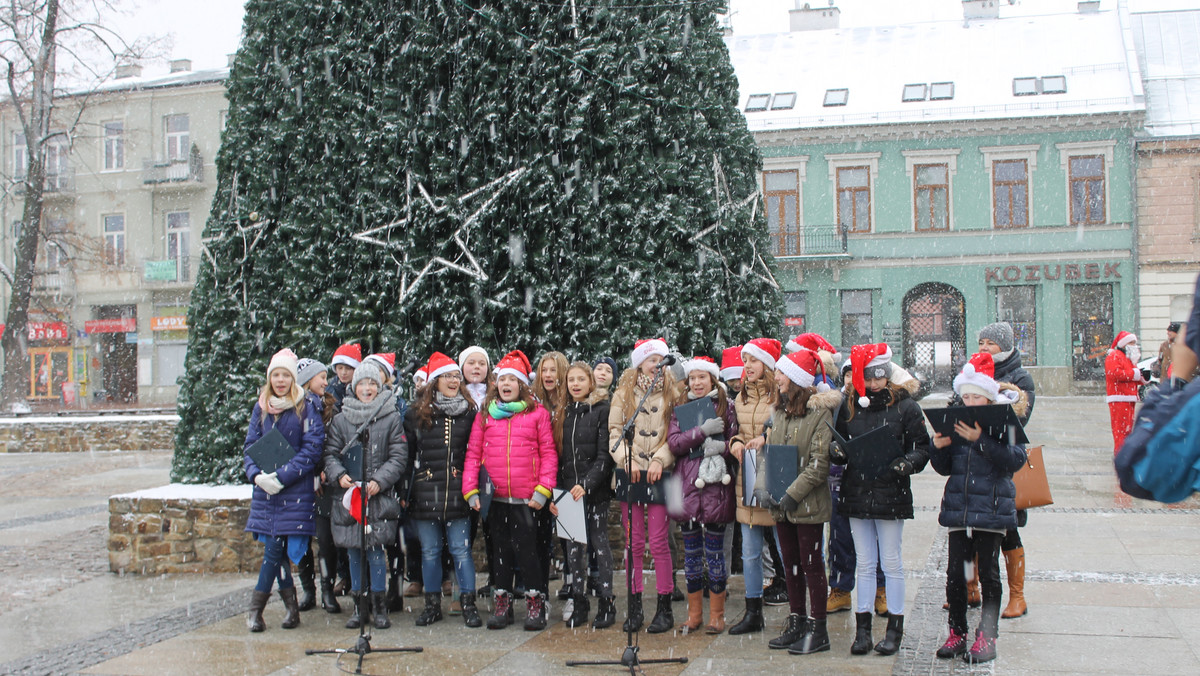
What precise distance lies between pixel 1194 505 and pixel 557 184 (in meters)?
7.41

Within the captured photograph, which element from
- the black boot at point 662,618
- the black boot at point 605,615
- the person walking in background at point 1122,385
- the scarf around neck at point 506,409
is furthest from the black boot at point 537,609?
the person walking in background at point 1122,385

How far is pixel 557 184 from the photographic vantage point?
8.22m

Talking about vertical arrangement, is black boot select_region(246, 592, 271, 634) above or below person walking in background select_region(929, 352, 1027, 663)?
below

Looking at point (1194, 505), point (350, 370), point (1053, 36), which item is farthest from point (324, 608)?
point (1053, 36)

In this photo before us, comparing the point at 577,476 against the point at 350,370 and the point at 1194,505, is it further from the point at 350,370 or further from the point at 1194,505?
the point at 1194,505

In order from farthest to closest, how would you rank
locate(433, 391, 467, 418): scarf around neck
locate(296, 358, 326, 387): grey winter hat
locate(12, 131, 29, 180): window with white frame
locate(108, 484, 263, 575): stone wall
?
locate(12, 131, 29, 180): window with white frame → locate(108, 484, 263, 575): stone wall → locate(296, 358, 326, 387): grey winter hat → locate(433, 391, 467, 418): scarf around neck

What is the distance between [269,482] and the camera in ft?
21.1

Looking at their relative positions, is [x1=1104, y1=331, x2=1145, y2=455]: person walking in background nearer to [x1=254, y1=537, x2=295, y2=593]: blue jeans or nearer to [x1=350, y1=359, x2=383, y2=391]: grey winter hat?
[x1=350, y1=359, x2=383, y2=391]: grey winter hat

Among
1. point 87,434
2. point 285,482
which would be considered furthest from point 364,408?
point 87,434

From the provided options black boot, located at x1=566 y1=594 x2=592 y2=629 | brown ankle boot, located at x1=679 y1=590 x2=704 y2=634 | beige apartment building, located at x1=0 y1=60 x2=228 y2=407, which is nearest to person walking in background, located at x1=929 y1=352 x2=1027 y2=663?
brown ankle boot, located at x1=679 y1=590 x2=704 y2=634

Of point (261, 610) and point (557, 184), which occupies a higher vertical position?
point (557, 184)

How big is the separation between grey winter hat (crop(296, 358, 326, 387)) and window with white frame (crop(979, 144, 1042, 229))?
28941 millimetres

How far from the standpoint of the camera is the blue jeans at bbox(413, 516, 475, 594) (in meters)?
6.62

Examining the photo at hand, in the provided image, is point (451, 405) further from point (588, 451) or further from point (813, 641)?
point (813, 641)
